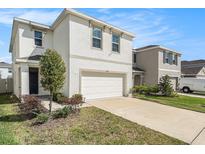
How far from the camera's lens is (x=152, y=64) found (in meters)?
21.9

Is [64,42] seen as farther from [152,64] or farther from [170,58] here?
[170,58]

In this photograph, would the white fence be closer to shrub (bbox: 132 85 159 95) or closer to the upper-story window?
shrub (bbox: 132 85 159 95)

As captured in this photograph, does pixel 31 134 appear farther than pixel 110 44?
No

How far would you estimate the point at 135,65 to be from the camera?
23500 millimetres

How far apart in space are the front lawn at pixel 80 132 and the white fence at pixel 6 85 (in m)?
13.0

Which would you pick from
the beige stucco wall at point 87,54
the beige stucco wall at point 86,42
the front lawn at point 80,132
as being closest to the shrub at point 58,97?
the beige stucco wall at point 87,54

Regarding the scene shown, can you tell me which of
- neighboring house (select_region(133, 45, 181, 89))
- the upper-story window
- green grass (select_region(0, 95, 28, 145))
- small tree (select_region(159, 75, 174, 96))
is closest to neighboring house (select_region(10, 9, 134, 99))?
green grass (select_region(0, 95, 28, 145))
